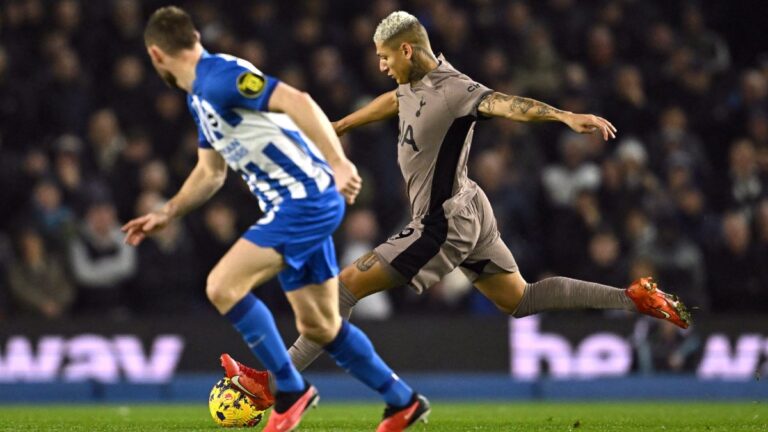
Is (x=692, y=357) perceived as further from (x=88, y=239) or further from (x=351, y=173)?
(x=351, y=173)

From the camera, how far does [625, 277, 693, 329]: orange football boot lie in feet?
24.9

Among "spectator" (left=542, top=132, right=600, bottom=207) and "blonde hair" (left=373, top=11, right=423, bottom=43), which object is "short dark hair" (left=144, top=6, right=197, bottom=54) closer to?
"blonde hair" (left=373, top=11, right=423, bottom=43)

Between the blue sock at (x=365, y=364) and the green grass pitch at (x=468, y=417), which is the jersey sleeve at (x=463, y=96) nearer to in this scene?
the blue sock at (x=365, y=364)

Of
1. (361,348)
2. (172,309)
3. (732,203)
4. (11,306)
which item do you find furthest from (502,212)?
(361,348)

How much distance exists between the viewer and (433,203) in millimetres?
7562

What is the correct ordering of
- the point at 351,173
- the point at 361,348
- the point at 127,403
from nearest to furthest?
the point at 351,173
the point at 361,348
the point at 127,403

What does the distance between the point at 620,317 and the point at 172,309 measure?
170 inches

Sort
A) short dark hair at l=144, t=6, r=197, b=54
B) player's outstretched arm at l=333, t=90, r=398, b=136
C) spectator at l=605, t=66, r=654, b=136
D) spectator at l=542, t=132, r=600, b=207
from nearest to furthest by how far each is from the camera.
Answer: short dark hair at l=144, t=6, r=197, b=54
player's outstretched arm at l=333, t=90, r=398, b=136
spectator at l=542, t=132, r=600, b=207
spectator at l=605, t=66, r=654, b=136

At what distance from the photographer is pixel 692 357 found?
12.7 meters

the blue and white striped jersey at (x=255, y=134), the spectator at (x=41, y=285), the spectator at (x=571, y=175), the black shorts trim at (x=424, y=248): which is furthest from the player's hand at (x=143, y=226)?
the spectator at (x=571, y=175)

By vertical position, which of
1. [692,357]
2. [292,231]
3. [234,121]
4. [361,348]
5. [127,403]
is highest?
[234,121]

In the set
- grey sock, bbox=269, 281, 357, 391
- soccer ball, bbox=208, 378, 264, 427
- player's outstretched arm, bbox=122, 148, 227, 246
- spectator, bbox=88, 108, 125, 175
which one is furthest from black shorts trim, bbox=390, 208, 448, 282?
spectator, bbox=88, 108, 125, 175

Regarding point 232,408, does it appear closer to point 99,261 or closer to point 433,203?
point 433,203

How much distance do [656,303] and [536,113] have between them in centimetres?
147
